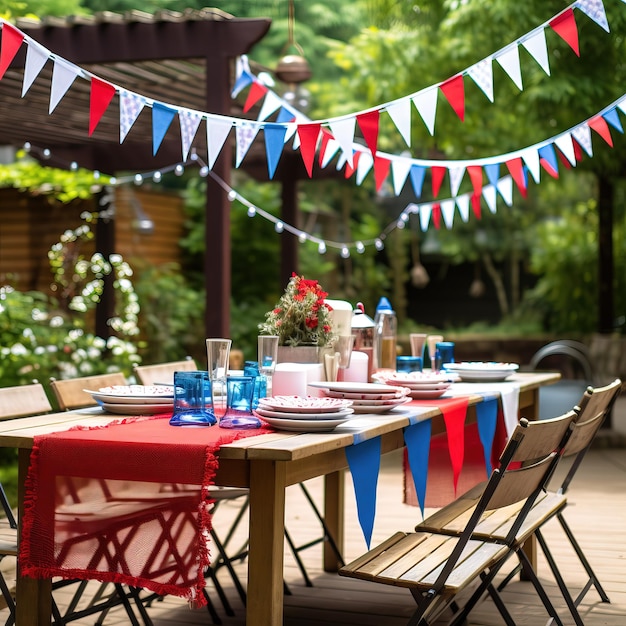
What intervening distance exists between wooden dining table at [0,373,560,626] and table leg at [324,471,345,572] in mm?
1217

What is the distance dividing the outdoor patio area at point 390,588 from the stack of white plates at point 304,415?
1172mm

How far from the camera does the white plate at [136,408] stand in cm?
300

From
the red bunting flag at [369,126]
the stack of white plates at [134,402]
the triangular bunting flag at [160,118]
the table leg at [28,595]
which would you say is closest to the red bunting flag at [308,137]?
the red bunting flag at [369,126]

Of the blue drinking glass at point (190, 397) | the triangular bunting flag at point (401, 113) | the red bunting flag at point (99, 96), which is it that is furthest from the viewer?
the triangular bunting flag at point (401, 113)

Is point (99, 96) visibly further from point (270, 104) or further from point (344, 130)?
point (270, 104)

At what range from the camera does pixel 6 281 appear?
9430 mm

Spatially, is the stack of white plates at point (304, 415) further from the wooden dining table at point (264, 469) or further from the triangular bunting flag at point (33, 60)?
the triangular bunting flag at point (33, 60)

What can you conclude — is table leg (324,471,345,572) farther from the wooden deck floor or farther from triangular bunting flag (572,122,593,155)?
triangular bunting flag (572,122,593,155)

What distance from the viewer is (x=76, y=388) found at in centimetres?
Result: 344

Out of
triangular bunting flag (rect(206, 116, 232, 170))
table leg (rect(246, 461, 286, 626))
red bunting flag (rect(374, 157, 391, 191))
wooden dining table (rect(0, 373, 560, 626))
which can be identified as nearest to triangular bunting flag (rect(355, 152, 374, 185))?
red bunting flag (rect(374, 157, 391, 191))

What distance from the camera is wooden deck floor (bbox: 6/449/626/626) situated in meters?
3.61

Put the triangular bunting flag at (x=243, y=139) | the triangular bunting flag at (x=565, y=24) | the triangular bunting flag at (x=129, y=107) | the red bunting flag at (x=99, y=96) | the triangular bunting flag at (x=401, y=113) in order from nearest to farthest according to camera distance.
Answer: the red bunting flag at (x=99, y=96) < the triangular bunting flag at (x=129, y=107) < the triangular bunting flag at (x=565, y=24) < the triangular bunting flag at (x=401, y=113) < the triangular bunting flag at (x=243, y=139)

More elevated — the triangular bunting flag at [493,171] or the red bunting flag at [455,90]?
the red bunting flag at [455,90]

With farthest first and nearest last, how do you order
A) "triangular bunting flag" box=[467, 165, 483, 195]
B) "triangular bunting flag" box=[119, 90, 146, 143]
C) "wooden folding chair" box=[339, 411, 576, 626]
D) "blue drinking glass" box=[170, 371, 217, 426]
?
"triangular bunting flag" box=[467, 165, 483, 195] < "triangular bunting flag" box=[119, 90, 146, 143] < "blue drinking glass" box=[170, 371, 217, 426] < "wooden folding chair" box=[339, 411, 576, 626]
